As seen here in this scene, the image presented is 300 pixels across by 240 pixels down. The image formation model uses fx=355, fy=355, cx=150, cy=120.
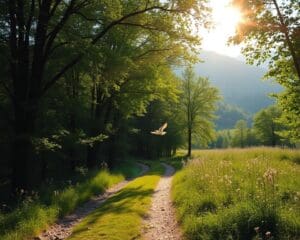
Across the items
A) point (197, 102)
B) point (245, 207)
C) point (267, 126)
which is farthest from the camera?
point (267, 126)

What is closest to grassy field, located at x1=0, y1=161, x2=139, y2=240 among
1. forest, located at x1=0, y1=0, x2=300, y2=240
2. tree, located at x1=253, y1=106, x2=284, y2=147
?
forest, located at x1=0, y1=0, x2=300, y2=240

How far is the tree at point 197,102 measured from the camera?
2313 inches

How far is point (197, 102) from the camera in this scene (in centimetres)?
5856

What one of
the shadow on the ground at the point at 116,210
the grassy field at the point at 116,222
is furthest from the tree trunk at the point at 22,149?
the grassy field at the point at 116,222

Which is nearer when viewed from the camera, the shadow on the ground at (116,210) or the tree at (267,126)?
the shadow on the ground at (116,210)

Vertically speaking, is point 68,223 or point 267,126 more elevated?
point 267,126

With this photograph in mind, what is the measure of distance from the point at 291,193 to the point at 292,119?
11589 mm

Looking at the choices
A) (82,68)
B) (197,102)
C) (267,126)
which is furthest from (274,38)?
(267,126)

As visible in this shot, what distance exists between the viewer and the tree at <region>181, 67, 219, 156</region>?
5875 centimetres

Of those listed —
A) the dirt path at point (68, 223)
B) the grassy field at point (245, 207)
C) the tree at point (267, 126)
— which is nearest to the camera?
the grassy field at point (245, 207)

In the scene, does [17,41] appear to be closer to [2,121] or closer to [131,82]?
[2,121]

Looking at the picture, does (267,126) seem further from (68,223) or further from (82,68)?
(68,223)

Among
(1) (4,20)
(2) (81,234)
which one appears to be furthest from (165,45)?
(2) (81,234)

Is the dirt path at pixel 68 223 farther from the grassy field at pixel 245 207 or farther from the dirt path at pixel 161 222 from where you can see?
the grassy field at pixel 245 207
